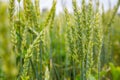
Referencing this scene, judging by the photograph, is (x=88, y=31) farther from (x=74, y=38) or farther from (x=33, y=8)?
(x=33, y=8)

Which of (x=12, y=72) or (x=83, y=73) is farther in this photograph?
(x=83, y=73)

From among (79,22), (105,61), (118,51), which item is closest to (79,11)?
(79,22)

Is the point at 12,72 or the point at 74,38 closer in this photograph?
the point at 12,72

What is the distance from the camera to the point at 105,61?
236 centimetres

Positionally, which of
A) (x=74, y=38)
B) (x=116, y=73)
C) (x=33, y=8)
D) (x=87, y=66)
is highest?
(x=33, y=8)

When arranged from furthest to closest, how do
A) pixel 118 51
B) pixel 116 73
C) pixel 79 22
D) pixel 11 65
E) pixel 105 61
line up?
pixel 118 51
pixel 105 61
pixel 116 73
pixel 79 22
pixel 11 65

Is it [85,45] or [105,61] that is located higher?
[85,45]

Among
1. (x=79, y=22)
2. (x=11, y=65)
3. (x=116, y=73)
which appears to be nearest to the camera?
(x=11, y=65)

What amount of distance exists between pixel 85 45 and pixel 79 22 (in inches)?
3.3

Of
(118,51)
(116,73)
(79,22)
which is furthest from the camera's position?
(118,51)

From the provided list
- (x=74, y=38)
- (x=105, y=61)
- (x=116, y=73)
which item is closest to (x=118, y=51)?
(x=105, y=61)

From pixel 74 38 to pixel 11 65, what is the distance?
76 centimetres

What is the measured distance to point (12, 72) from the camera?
293 mm

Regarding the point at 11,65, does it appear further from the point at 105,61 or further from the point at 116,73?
the point at 105,61
